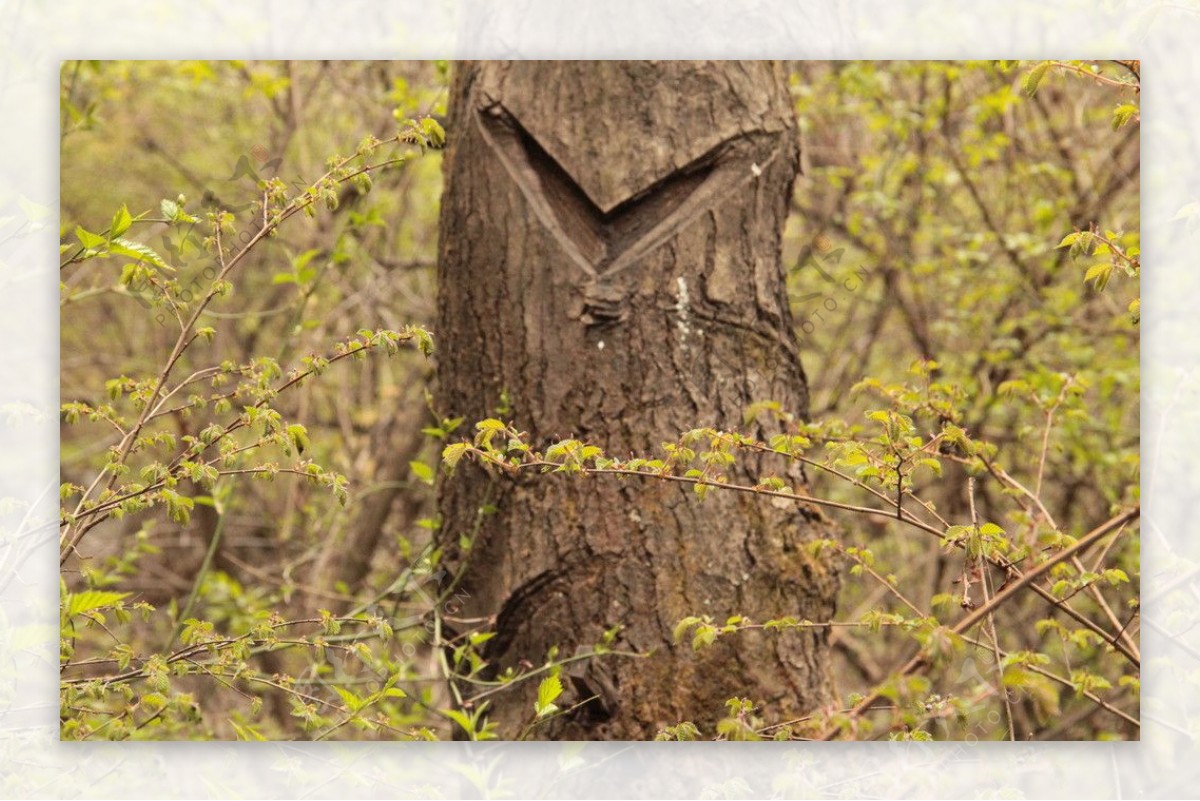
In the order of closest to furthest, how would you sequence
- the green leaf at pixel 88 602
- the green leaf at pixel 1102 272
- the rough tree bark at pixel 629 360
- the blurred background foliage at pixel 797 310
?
1. the green leaf at pixel 1102 272
2. the green leaf at pixel 88 602
3. the rough tree bark at pixel 629 360
4. the blurred background foliage at pixel 797 310

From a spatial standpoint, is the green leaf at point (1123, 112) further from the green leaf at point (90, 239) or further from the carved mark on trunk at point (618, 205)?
the green leaf at point (90, 239)

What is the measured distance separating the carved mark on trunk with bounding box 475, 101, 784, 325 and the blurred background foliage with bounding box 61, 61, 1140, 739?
659 mm

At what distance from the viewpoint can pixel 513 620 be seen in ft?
5.48

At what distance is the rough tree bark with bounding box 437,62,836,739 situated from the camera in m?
1.59

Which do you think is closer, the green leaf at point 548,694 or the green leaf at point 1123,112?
the green leaf at point 1123,112

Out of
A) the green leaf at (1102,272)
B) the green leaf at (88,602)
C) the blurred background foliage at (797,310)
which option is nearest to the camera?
the green leaf at (1102,272)

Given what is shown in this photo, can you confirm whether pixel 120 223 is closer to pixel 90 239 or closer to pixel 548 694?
pixel 90 239

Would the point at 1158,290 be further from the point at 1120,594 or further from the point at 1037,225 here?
the point at 1037,225

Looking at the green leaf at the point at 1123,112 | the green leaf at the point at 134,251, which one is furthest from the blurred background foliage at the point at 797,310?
the green leaf at the point at 1123,112

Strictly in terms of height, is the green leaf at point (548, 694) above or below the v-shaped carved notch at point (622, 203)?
below

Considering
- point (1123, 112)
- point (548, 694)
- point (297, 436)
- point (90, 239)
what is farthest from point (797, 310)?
point (90, 239)

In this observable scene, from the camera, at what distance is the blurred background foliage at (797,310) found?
2561mm

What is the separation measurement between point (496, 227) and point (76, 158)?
2041 mm

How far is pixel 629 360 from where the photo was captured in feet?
5.32
